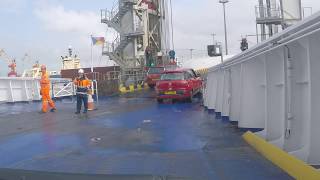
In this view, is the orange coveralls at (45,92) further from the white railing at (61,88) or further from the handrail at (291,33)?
the handrail at (291,33)

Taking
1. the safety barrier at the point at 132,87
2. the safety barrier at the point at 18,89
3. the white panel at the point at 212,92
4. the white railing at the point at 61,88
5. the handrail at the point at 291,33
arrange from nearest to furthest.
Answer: the handrail at the point at 291,33 < the white panel at the point at 212,92 < the safety barrier at the point at 18,89 < the white railing at the point at 61,88 < the safety barrier at the point at 132,87

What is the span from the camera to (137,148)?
27.3 feet

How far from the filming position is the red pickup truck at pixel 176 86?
20.2m

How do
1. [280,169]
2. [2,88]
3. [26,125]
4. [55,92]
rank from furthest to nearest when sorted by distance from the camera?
[55,92]
[2,88]
[26,125]
[280,169]

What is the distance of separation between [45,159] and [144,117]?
671 centimetres

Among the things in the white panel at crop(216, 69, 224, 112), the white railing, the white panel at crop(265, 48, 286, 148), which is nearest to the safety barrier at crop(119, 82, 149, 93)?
the white railing

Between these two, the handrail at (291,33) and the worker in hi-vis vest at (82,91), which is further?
the worker in hi-vis vest at (82,91)

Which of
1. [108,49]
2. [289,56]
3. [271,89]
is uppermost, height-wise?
[108,49]

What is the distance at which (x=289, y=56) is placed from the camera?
6.21 m

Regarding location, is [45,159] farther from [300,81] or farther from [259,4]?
[259,4]

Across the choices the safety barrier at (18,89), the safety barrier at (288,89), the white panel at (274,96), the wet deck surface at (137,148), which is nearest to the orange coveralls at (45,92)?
the wet deck surface at (137,148)

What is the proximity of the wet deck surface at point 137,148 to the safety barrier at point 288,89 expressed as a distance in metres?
0.49

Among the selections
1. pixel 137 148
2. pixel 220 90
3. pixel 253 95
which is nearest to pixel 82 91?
pixel 220 90

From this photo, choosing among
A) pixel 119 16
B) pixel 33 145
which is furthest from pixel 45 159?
pixel 119 16
